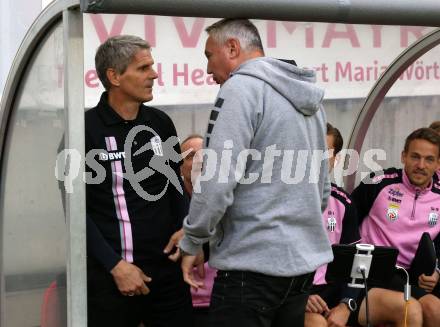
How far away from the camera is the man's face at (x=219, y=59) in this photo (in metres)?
3.44

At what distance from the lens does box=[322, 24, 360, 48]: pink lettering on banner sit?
23.1ft

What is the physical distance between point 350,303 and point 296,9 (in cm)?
198

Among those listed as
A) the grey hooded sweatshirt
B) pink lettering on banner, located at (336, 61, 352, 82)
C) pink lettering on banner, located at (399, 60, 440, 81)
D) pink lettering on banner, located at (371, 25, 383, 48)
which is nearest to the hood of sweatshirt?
the grey hooded sweatshirt

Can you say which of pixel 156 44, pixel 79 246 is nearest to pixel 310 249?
pixel 79 246

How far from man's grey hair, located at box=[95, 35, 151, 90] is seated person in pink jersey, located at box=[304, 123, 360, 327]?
55.6 inches

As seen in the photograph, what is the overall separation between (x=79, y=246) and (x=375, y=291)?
222cm

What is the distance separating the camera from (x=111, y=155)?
377 centimetres

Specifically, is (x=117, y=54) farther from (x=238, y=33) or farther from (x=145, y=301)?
(x=145, y=301)

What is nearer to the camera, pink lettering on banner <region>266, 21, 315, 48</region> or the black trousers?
the black trousers

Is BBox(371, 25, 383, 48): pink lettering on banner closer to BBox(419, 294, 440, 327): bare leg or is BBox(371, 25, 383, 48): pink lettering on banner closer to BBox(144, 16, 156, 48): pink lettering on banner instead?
BBox(144, 16, 156, 48): pink lettering on banner

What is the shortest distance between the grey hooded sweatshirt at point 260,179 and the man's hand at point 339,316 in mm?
1417

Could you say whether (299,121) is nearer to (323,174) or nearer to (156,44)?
(323,174)

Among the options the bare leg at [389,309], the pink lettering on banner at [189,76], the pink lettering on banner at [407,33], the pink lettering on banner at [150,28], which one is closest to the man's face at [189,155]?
the bare leg at [389,309]

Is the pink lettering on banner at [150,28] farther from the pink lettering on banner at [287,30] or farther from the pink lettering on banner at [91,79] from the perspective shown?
the pink lettering on banner at [287,30]
